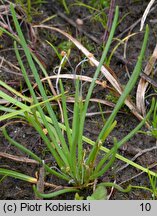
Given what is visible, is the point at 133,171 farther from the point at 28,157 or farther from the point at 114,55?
the point at 114,55

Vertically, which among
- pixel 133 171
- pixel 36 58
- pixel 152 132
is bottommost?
pixel 133 171

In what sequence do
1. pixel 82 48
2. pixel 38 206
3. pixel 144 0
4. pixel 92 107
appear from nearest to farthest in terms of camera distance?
1. pixel 38 206
2. pixel 92 107
3. pixel 82 48
4. pixel 144 0

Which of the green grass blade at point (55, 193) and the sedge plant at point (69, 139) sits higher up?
the sedge plant at point (69, 139)

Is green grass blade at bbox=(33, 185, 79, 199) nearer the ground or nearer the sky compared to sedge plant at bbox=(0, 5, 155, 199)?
nearer the ground

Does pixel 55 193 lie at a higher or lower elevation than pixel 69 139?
lower

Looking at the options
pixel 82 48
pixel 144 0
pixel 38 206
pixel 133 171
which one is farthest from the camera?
pixel 144 0

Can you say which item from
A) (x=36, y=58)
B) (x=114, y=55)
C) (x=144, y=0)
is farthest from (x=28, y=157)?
(x=144, y=0)

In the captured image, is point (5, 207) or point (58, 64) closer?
point (5, 207)

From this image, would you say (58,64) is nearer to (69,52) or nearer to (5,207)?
(69,52)

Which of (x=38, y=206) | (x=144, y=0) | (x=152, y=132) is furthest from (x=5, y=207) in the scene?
(x=144, y=0)

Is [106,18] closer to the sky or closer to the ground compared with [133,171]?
closer to the sky
